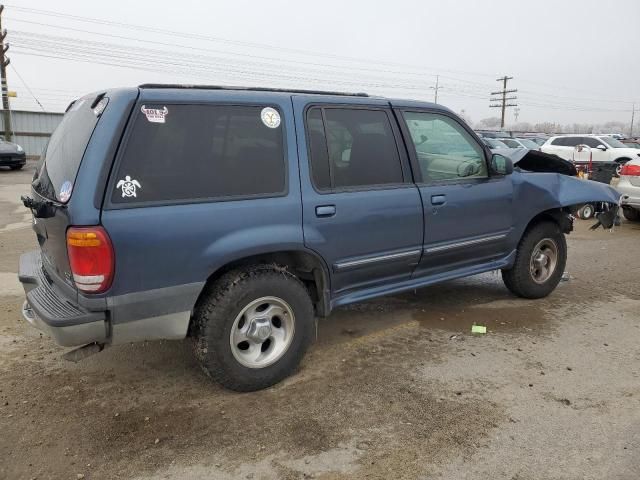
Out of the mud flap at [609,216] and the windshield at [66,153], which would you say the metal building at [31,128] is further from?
the mud flap at [609,216]

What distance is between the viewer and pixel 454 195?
424 cm

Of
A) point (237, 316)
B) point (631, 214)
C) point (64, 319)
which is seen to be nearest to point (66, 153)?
point (64, 319)

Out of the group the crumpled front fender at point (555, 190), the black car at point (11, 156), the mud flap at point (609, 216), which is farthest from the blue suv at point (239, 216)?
the black car at point (11, 156)

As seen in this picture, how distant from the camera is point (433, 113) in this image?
14.3 ft

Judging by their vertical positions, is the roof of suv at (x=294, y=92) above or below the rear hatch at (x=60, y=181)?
above

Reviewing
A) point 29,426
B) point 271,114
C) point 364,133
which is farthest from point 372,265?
point 29,426

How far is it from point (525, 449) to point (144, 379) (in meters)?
2.43

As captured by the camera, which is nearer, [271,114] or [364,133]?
[271,114]

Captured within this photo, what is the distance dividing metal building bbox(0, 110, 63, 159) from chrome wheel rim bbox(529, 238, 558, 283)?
2713 centimetres

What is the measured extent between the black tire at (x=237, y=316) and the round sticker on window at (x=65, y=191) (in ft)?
3.11

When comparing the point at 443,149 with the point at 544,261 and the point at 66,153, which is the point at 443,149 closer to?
the point at 544,261

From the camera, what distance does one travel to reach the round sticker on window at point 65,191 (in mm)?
2814

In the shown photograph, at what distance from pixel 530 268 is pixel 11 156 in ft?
65.2

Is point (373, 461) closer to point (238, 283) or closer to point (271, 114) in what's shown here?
point (238, 283)
